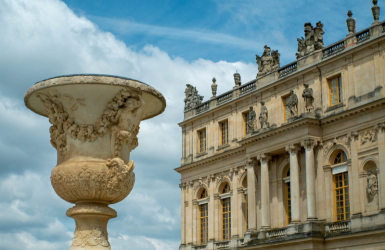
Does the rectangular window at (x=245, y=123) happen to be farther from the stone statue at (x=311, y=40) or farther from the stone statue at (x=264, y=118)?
the stone statue at (x=311, y=40)

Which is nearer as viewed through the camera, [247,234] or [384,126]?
[384,126]

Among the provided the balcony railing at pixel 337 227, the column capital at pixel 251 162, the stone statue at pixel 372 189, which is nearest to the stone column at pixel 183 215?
the column capital at pixel 251 162

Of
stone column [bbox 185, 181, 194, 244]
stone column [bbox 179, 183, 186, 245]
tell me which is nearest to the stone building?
stone column [bbox 185, 181, 194, 244]

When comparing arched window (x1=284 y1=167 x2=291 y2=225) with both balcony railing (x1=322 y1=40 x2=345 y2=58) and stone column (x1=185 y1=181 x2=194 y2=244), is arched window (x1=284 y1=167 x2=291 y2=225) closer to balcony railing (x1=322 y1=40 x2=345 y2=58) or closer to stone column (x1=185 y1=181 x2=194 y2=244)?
balcony railing (x1=322 y1=40 x2=345 y2=58)

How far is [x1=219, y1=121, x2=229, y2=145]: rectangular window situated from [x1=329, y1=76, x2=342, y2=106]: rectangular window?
888cm

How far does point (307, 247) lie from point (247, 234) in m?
5.13

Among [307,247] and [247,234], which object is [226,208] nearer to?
[247,234]

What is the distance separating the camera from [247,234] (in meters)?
32.1

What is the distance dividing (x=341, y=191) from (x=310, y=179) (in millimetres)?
1581

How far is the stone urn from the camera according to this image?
783 cm

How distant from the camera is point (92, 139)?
26.7ft

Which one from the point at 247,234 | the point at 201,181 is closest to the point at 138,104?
the point at 247,234

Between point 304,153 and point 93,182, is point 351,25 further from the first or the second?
point 93,182

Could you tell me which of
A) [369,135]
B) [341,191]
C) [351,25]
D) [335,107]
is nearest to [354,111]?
[369,135]
